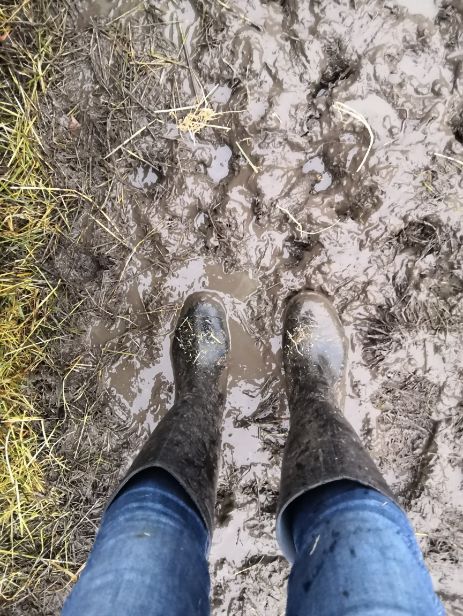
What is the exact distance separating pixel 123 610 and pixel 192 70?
65.7 inches

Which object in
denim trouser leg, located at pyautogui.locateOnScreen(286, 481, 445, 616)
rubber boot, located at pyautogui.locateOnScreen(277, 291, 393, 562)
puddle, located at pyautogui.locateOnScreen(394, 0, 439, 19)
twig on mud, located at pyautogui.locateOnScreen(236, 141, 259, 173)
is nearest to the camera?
denim trouser leg, located at pyautogui.locateOnScreen(286, 481, 445, 616)

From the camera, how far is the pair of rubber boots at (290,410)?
51.8 inches

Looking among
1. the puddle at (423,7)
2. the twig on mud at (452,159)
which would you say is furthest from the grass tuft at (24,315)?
the twig on mud at (452,159)

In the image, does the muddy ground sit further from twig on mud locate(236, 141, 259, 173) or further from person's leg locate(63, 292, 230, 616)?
person's leg locate(63, 292, 230, 616)

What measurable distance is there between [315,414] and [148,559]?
675 millimetres

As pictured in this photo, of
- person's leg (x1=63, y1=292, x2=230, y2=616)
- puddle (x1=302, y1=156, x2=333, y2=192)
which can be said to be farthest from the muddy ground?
person's leg (x1=63, y1=292, x2=230, y2=616)

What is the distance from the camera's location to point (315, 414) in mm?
1569

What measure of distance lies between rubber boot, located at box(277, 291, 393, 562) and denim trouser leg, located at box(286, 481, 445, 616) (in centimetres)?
5

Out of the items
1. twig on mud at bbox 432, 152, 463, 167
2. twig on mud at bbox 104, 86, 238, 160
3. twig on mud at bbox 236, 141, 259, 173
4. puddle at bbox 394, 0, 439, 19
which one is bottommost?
twig on mud at bbox 236, 141, 259, 173

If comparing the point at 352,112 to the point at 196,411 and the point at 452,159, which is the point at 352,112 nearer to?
the point at 452,159

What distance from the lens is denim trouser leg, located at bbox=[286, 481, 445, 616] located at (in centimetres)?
107

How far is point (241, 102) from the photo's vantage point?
5.79 feet

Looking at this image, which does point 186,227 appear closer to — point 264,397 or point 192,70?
point 192,70

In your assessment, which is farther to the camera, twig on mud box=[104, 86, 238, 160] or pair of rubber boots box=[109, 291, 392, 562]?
twig on mud box=[104, 86, 238, 160]
